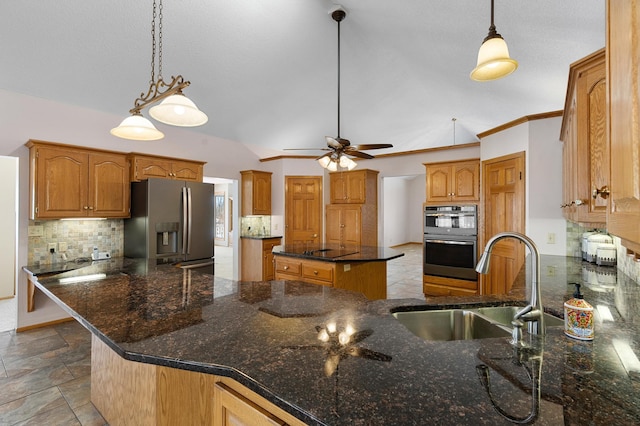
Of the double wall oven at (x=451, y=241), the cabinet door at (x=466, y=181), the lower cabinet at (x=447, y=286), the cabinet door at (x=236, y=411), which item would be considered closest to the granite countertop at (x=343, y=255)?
the double wall oven at (x=451, y=241)

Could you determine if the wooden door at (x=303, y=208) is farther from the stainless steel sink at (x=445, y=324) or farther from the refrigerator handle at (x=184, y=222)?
the stainless steel sink at (x=445, y=324)

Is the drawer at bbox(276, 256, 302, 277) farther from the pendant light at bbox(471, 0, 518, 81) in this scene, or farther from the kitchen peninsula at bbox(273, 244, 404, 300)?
the pendant light at bbox(471, 0, 518, 81)

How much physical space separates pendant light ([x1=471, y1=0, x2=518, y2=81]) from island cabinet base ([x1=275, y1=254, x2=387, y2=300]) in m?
2.01

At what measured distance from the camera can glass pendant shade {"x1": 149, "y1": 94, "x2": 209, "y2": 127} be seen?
67.5 inches

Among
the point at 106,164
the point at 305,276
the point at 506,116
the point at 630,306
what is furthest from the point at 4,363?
the point at 506,116

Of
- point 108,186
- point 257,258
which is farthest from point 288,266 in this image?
point 108,186

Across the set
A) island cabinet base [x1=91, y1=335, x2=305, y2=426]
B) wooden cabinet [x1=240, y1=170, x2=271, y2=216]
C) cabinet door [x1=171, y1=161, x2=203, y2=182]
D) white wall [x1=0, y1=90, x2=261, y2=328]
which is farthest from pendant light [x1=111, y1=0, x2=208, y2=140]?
wooden cabinet [x1=240, y1=170, x2=271, y2=216]

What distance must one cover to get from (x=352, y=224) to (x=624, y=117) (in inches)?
202

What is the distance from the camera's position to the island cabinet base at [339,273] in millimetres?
3053

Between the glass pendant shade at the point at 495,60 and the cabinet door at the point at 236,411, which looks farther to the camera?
the glass pendant shade at the point at 495,60

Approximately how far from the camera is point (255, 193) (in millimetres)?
5781

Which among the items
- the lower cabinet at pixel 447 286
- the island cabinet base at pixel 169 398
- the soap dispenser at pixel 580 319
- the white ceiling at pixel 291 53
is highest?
the white ceiling at pixel 291 53

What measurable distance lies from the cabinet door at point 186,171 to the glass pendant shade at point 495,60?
3963 millimetres

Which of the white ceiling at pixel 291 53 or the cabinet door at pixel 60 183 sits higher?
the white ceiling at pixel 291 53
